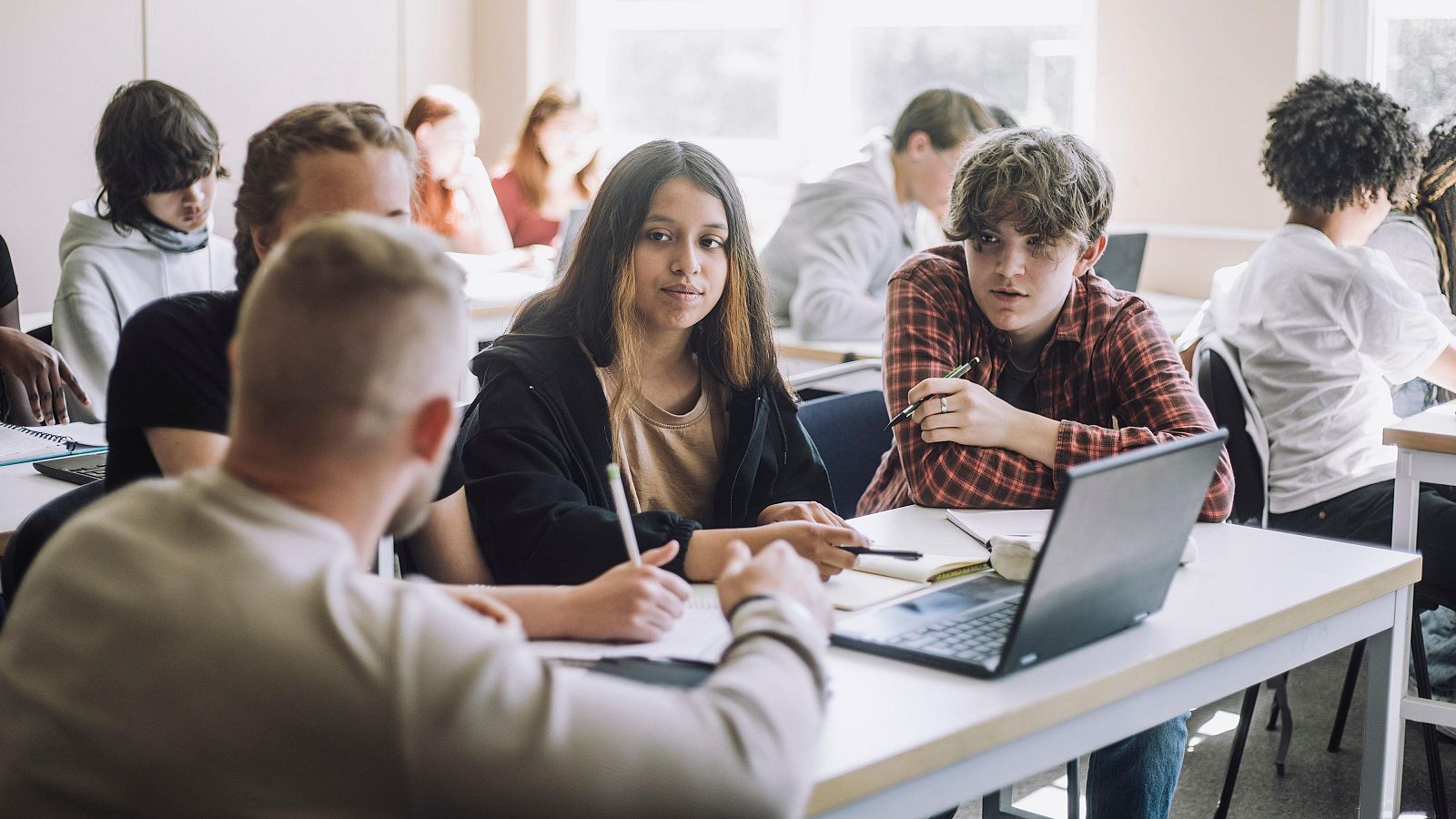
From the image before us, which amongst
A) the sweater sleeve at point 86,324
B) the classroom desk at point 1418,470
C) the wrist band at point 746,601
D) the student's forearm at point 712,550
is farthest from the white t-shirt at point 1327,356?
the sweater sleeve at point 86,324

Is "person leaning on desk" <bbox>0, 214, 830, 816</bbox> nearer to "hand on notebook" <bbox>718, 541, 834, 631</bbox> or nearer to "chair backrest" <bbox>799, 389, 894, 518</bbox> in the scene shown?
"hand on notebook" <bbox>718, 541, 834, 631</bbox>

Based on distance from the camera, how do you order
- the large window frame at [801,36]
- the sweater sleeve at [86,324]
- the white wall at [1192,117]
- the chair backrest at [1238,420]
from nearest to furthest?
the chair backrest at [1238,420]
the sweater sleeve at [86,324]
the white wall at [1192,117]
the large window frame at [801,36]

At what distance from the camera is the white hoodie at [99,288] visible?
3.09m

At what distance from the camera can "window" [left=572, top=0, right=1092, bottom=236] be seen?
4.97 meters

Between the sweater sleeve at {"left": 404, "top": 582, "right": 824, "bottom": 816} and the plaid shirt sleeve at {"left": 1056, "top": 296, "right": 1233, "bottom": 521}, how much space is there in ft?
3.89

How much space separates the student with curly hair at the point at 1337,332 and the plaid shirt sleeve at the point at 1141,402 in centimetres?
63

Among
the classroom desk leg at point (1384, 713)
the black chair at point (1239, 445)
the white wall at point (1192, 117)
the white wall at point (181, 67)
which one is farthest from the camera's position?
the white wall at point (181, 67)

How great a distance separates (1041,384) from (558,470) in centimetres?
82

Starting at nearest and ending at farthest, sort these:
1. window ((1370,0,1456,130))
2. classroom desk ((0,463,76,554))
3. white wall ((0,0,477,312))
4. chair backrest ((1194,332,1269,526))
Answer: classroom desk ((0,463,76,554)) < chair backrest ((1194,332,1269,526)) < window ((1370,0,1456,130)) < white wall ((0,0,477,312))

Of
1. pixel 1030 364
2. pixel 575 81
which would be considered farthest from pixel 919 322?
pixel 575 81

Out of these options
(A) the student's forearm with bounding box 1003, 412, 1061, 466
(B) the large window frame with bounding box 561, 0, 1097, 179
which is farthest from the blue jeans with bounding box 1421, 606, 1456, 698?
(B) the large window frame with bounding box 561, 0, 1097, 179

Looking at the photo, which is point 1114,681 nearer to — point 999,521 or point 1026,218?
point 999,521

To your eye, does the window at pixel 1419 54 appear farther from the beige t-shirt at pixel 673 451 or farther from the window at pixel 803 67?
the beige t-shirt at pixel 673 451

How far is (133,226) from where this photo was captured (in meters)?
3.12
